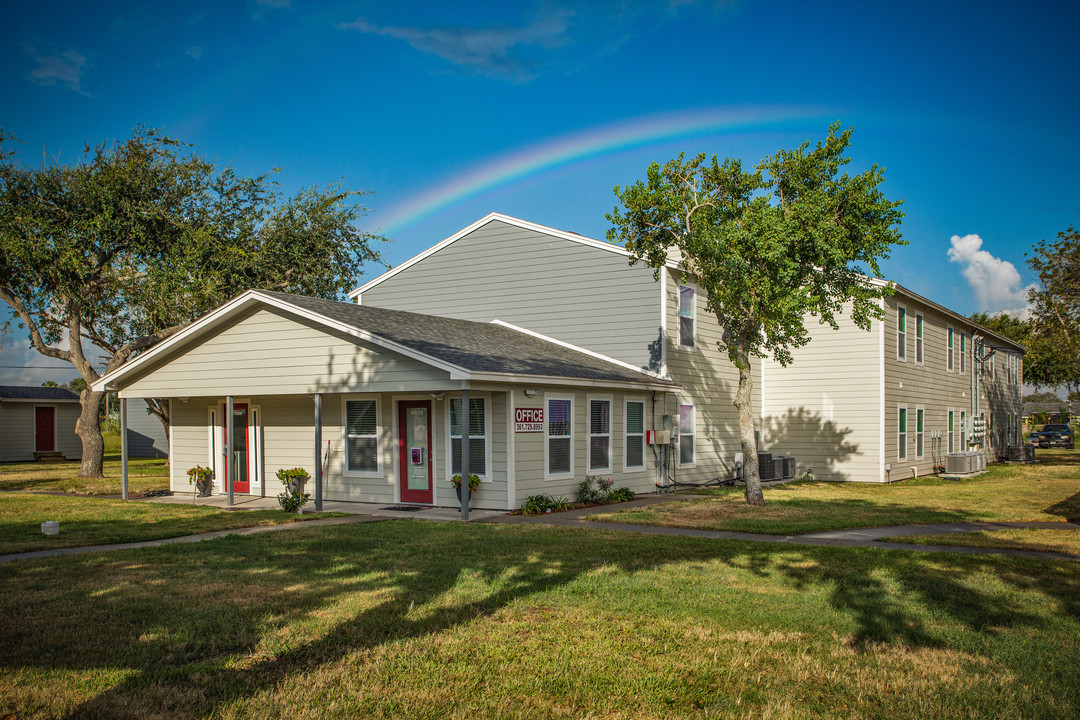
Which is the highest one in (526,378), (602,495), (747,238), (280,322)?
(747,238)

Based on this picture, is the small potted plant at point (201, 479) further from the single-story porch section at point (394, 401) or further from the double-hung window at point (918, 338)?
the double-hung window at point (918, 338)

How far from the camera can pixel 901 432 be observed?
23719 millimetres

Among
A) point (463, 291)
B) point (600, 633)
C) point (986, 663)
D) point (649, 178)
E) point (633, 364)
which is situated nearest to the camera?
point (986, 663)

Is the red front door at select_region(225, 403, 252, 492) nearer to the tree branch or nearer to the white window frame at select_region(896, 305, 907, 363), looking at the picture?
the tree branch

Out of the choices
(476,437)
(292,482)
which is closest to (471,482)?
(476,437)

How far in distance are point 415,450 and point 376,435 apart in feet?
3.33

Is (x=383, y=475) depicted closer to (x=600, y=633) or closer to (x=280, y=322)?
(x=280, y=322)

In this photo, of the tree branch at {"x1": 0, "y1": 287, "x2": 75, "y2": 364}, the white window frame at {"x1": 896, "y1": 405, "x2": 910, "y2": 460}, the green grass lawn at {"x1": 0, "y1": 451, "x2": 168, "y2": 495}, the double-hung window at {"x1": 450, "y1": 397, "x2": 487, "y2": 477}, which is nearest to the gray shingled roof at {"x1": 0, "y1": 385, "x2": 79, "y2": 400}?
the green grass lawn at {"x1": 0, "y1": 451, "x2": 168, "y2": 495}

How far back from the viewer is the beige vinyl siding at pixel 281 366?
14.2m

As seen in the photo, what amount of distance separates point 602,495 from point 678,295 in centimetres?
590

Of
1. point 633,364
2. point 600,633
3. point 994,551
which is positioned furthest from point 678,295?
point 600,633

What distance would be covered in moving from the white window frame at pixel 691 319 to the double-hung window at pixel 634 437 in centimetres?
237

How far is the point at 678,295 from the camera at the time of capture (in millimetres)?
19781

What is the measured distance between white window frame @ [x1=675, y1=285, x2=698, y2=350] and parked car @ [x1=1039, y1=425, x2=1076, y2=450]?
134 ft
